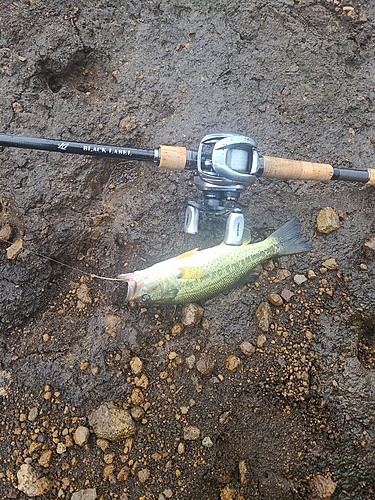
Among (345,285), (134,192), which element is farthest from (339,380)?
(134,192)

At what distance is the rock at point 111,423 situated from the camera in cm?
308

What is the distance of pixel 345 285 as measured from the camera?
345 cm

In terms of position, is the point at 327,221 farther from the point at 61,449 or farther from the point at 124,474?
the point at 61,449

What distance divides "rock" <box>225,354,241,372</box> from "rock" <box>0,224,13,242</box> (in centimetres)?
194

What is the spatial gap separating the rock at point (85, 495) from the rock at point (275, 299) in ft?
6.29

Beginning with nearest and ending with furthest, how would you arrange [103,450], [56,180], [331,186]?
[103,450] → [56,180] → [331,186]

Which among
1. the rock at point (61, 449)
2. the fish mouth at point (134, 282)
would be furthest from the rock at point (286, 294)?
the rock at point (61, 449)

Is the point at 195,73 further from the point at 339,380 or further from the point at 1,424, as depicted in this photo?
the point at 1,424

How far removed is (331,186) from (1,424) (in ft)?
10.5

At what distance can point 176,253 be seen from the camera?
3426 mm

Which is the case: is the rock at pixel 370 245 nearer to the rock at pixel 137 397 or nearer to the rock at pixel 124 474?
the rock at pixel 137 397

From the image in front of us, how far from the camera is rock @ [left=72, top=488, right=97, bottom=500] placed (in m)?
3.06

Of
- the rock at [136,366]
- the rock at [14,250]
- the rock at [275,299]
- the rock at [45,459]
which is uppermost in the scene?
the rock at [14,250]

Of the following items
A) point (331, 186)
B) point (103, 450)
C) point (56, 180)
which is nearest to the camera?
point (103, 450)
